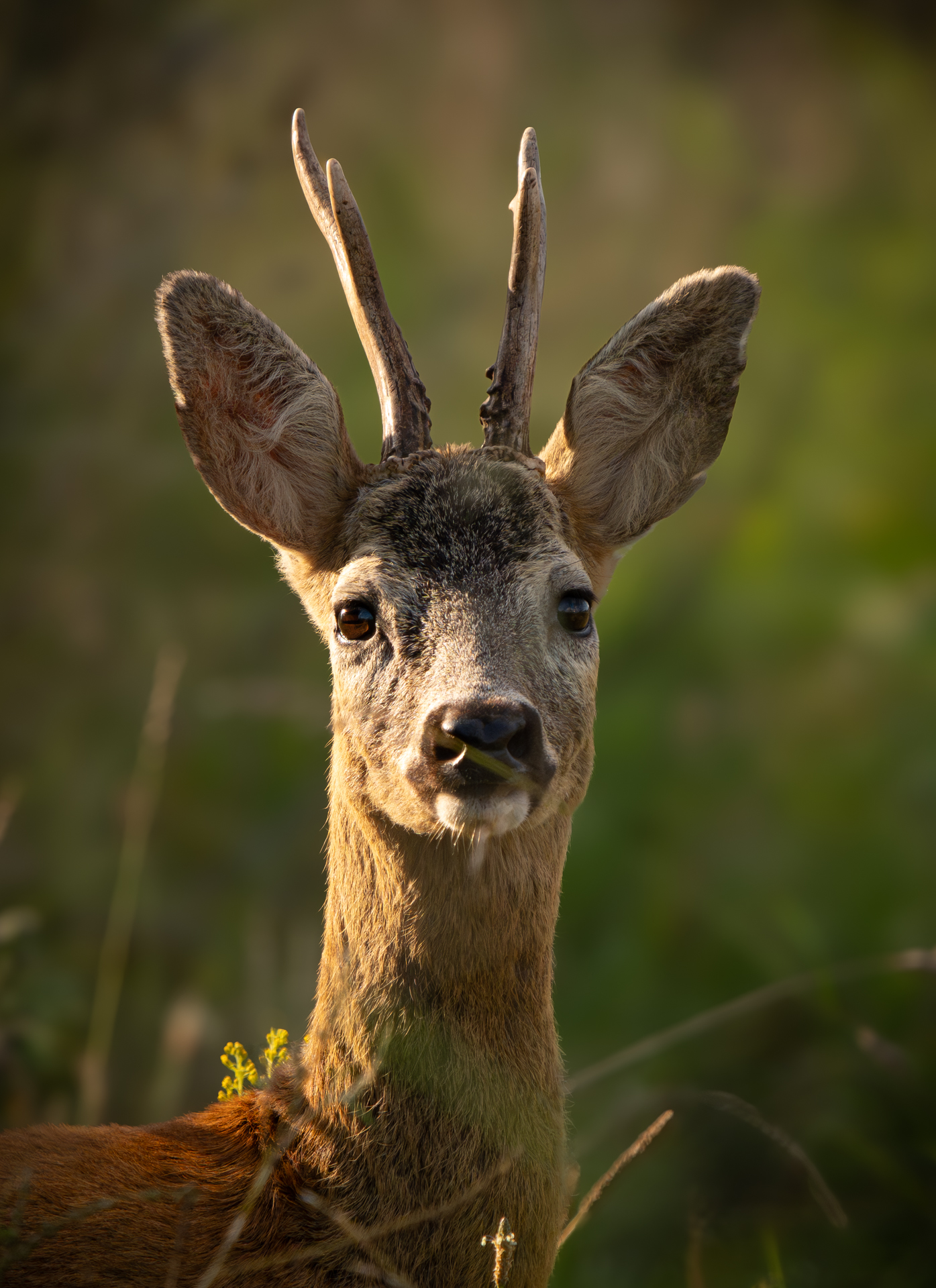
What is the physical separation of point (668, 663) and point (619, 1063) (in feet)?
13.0

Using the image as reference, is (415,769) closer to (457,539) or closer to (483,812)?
(483,812)

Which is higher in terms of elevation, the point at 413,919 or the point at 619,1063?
the point at 413,919

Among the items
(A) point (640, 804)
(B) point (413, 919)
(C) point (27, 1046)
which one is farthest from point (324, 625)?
(A) point (640, 804)

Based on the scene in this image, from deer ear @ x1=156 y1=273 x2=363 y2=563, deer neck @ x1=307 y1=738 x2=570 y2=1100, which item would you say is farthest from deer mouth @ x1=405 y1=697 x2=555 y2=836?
deer ear @ x1=156 y1=273 x2=363 y2=563

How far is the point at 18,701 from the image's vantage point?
7125 mm

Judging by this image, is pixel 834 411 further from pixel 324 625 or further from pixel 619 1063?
pixel 619 1063

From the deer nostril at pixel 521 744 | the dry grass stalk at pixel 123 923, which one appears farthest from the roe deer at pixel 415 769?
the dry grass stalk at pixel 123 923

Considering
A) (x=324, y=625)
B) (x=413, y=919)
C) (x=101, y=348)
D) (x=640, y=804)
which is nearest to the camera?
(x=413, y=919)

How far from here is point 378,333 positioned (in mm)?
3479

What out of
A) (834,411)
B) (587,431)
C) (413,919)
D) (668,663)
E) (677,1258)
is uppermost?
(834,411)

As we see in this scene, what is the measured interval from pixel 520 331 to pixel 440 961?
5.58 ft

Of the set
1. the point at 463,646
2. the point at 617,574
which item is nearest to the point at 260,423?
the point at 463,646

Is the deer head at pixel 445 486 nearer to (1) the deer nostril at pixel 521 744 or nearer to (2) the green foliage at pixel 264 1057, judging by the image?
(1) the deer nostril at pixel 521 744

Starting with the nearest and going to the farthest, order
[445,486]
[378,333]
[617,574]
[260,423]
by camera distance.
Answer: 1. [445,486]
2. [378,333]
3. [260,423]
4. [617,574]
